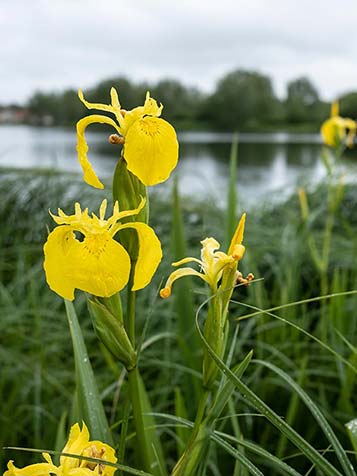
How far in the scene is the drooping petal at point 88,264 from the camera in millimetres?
421

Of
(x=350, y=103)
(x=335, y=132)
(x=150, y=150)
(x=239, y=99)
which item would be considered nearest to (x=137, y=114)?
(x=150, y=150)

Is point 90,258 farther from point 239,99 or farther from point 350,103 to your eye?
point 239,99

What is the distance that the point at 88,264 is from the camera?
0.42m

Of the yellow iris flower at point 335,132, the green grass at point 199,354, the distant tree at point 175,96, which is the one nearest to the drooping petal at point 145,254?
the green grass at point 199,354

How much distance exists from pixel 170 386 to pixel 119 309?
865 millimetres

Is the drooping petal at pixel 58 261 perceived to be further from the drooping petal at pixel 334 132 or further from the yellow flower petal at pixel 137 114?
the drooping petal at pixel 334 132

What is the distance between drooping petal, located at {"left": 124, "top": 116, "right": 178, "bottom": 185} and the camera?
0.43m

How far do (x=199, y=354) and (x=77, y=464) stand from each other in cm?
76

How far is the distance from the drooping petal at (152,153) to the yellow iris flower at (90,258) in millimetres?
22

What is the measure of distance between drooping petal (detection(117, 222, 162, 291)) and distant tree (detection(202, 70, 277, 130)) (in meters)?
10.8

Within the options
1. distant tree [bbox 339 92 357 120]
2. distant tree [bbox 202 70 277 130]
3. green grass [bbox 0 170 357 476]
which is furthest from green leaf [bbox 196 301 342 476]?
distant tree [bbox 202 70 277 130]

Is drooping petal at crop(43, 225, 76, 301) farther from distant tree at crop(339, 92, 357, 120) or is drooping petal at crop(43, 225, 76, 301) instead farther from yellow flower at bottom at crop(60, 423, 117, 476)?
distant tree at crop(339, 92, 357, 120)

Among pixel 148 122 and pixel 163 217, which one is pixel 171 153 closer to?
pixel 148 122

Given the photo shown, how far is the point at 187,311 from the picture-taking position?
1.07m
